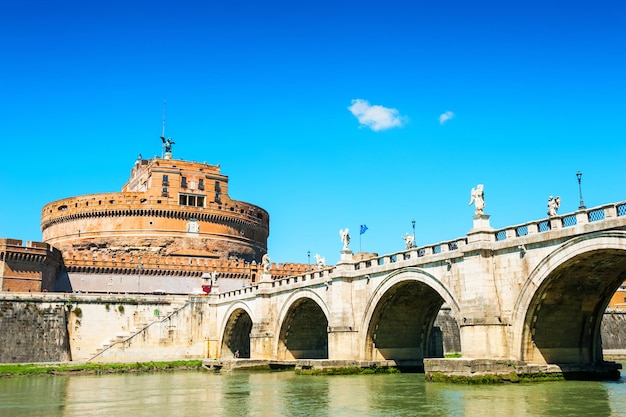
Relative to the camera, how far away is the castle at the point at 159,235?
65.7 meters

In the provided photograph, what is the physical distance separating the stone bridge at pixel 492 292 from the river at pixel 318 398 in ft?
7.20

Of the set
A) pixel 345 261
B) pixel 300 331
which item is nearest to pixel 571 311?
pixel 345 261

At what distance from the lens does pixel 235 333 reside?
56.6 metres

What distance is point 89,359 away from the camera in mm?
49938

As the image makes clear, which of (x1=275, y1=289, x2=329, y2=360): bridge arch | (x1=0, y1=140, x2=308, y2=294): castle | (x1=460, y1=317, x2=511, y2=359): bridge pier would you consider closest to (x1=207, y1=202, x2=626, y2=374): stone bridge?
(x1=460, y1=317, x2=511, y2=359): bridge pier

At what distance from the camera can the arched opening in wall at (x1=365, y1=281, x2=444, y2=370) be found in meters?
35.8

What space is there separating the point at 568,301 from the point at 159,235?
56.1 meters

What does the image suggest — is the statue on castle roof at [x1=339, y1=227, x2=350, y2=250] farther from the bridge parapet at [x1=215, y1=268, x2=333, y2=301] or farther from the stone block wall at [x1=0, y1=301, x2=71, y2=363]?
the stone block wall at [x1=0, y1=301, x2=71, y2=363]

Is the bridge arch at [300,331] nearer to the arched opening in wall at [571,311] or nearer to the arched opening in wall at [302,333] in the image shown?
the arched opening in wall at [302,333]

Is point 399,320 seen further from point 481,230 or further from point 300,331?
point 300,331

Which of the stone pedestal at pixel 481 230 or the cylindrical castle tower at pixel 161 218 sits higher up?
the cylindrical castle tower at pixel 161 218


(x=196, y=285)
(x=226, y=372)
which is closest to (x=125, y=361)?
(x=226, y=372)

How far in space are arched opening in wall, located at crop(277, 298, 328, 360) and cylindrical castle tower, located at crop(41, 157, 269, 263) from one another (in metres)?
32.2

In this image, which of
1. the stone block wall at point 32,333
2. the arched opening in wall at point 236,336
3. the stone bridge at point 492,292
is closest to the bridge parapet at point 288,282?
the stone bridge at point 492,292
